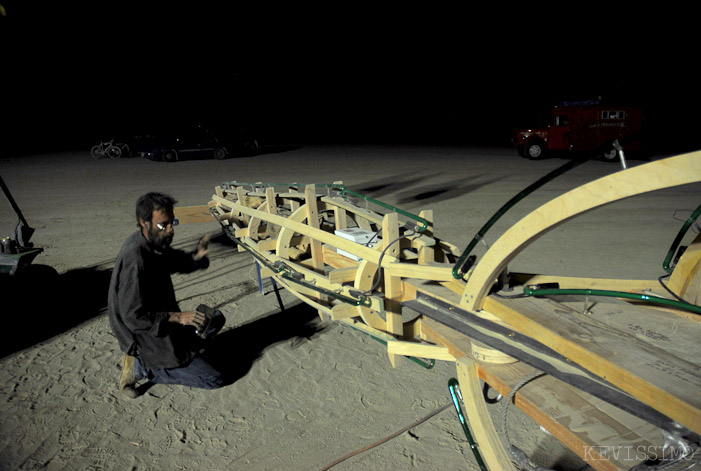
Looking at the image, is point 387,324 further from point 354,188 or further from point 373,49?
point 373,49

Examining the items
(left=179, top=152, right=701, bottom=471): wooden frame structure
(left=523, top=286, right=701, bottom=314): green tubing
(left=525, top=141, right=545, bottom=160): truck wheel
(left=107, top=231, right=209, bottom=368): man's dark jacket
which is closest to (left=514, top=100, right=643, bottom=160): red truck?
(left=525, top=141, right=545, bottom=160): truck wheel

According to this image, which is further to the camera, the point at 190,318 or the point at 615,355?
the point at 190,318

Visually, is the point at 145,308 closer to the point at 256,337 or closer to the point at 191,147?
the point at 256,337

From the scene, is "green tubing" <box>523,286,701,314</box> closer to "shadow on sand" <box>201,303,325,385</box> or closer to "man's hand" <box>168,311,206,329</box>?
"man's hand" <box>168,311,206,329</box>

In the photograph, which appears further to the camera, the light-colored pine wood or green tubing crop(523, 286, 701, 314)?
the light-colored pine wood

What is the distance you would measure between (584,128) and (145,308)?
16.3m

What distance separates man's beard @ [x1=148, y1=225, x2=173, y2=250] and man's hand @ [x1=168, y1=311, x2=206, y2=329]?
61 cm

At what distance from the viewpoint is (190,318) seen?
347 centimetres

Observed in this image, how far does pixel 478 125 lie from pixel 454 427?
3088 cm

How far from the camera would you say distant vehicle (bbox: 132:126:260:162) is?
18.4 metres

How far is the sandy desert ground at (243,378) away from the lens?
3.13m

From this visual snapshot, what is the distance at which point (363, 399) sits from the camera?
12.0 feet

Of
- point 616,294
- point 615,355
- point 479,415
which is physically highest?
point 616,294

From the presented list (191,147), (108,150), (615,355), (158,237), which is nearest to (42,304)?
(158,237)
